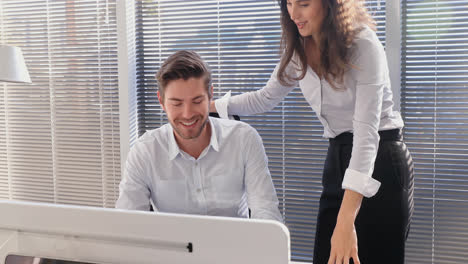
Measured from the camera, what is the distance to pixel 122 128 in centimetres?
274

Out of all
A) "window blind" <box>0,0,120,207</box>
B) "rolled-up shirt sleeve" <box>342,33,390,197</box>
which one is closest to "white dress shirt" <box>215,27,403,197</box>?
"rolled-up shirt sleeve" <box>342,33,390,197</box>

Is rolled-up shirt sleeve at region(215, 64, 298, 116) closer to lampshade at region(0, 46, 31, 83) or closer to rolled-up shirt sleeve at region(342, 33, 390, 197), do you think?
rolled-up shirt sleeve at region(342, 33, 390, 197)

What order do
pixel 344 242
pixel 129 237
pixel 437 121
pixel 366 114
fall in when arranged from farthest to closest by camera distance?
pixel 437 121 < pixel 366 114 < pixel 344 242 < pixel 129 237

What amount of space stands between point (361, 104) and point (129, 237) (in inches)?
38.5

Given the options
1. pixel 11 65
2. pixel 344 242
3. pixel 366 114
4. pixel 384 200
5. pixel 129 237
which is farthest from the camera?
pixel 11 65

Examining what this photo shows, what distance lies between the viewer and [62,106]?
2.92 meters

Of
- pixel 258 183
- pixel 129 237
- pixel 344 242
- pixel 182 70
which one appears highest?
pixel 182 70

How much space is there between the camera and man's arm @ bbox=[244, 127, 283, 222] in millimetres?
1491

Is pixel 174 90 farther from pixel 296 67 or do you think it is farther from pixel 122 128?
pixel 122 128

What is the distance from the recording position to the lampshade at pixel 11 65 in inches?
96.2

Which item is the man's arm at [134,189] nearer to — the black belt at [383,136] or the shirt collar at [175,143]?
the shirt collar at [175,143]

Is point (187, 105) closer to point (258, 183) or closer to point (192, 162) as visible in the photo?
point (192, 162)

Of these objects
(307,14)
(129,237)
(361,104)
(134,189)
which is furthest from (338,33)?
(129,237)

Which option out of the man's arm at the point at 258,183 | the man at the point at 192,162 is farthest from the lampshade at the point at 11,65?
the man's arm at the point at 258,183
